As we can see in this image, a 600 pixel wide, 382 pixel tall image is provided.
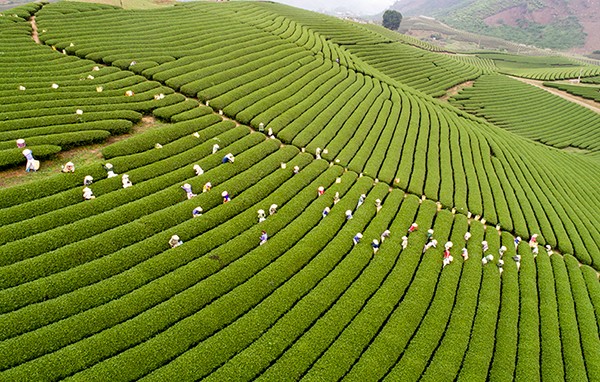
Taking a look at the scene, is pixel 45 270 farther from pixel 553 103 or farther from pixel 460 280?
pixel 553 103

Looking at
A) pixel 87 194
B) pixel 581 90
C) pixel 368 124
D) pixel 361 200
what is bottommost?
pixel 361 200

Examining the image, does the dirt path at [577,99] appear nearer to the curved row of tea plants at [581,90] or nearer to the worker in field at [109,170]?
the curved row of tea plants at [581,90]

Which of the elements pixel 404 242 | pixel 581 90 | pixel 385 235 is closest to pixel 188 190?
pixel 385 235

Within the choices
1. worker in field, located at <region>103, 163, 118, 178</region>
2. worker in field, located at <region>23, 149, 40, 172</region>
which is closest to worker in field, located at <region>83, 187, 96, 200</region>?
worker in field, located at <region>103, 163, 118, 178</region>

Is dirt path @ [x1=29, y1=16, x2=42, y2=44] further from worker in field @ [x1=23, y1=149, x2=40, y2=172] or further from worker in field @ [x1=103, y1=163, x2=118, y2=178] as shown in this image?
worker in field @ [x1=103, y1=163, x2=118, y2=178]

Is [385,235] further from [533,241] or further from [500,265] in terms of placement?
[533,241]

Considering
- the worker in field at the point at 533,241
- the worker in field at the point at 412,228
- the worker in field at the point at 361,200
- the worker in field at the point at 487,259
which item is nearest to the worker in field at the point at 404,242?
the worker in field at the point at 412,228

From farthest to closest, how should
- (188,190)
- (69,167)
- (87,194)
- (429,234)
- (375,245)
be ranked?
1. (429,234)
2. (375,245)
3. (188,190)
4. (69,167)
5. (87,194)
